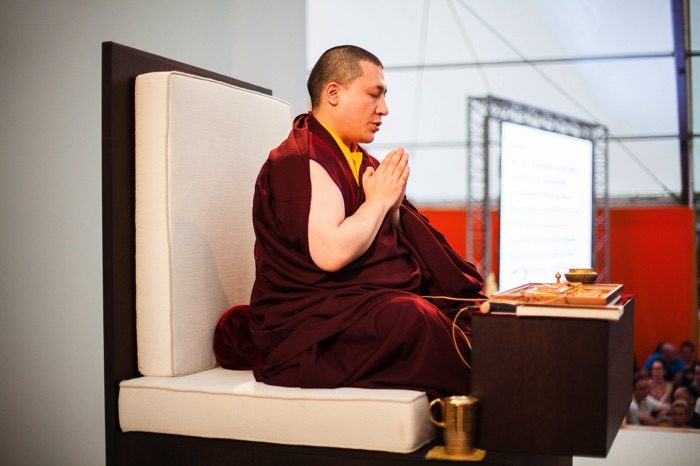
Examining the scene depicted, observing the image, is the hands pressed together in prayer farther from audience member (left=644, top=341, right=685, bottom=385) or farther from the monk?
audience member (left=644, top=341, right=685, bottom=385)

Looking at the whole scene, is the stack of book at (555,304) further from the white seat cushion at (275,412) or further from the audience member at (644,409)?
the audience member at (644,409)

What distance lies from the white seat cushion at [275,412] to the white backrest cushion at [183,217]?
0.11 metres

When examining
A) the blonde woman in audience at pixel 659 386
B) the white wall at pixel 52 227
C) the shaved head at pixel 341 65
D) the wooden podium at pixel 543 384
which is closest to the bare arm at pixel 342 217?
the shaved head at pixel 341 65

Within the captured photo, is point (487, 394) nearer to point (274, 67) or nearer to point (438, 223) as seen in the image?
point (274, 67)

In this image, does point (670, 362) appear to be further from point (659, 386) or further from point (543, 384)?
point (543, 384)

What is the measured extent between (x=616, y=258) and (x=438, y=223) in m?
1.47

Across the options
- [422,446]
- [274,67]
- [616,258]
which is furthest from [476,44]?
[422,446]

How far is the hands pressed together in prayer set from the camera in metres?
2.30

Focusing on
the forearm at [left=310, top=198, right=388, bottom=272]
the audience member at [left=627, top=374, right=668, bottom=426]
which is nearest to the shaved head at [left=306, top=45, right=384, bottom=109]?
the forearm at [left=310, top=198, right=388, bottom=272]

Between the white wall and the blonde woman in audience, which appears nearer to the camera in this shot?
the white wall

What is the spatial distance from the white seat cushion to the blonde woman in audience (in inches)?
181

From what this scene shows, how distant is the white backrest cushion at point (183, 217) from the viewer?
7.80 feet

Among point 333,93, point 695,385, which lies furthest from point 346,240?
point 695,385

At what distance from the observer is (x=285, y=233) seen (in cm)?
233
